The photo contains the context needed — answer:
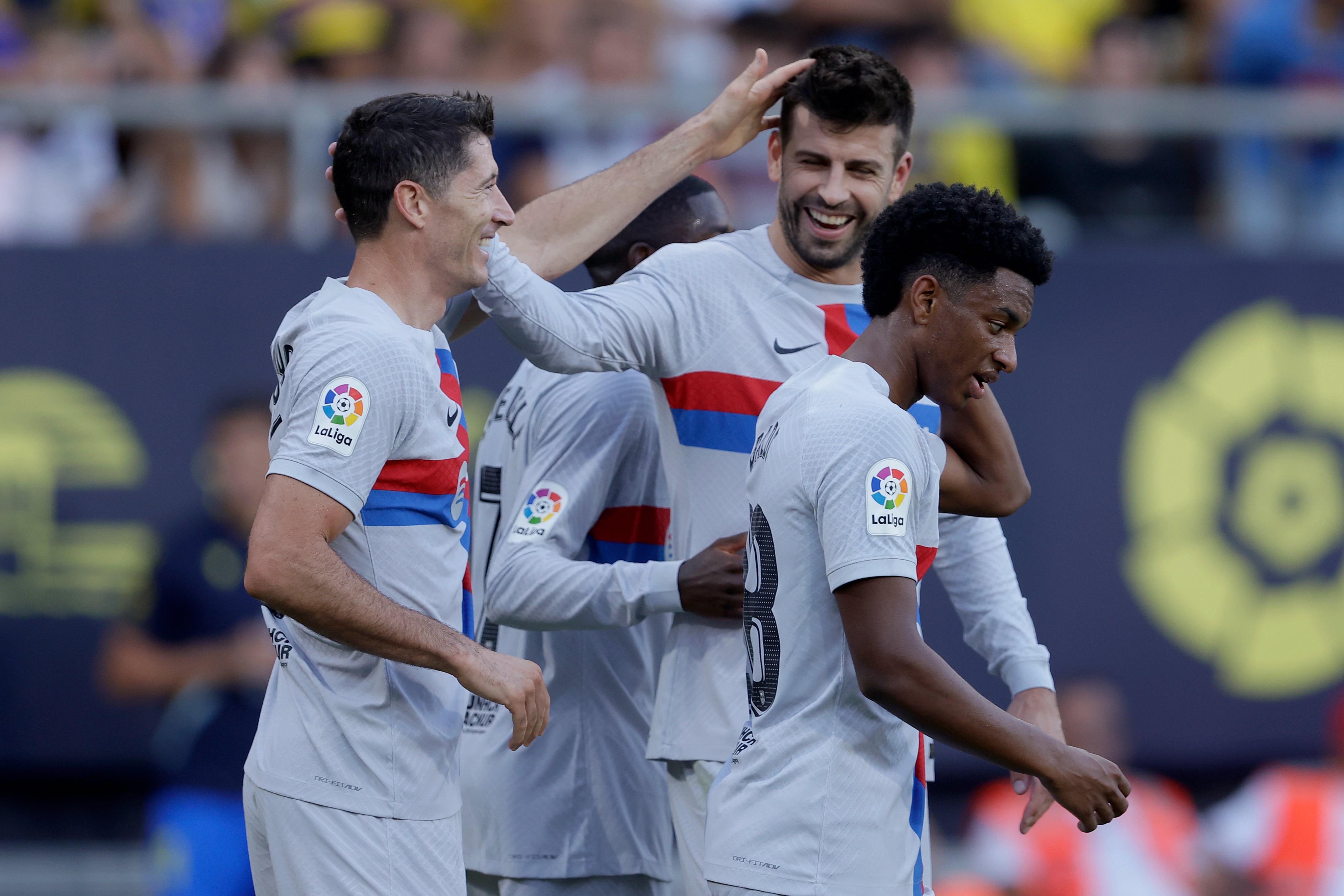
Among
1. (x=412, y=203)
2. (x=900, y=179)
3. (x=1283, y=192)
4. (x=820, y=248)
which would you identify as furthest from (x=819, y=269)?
(x=1283, y=192)

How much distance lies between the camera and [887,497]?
2809 millimetres

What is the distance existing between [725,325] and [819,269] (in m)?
0.26

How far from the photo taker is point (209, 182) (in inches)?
282

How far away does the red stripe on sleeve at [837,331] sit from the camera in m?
3.73

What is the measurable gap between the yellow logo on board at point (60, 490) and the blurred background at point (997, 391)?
0.04ft

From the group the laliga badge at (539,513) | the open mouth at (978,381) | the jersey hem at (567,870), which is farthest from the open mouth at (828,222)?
the jersey hem at (567,870)

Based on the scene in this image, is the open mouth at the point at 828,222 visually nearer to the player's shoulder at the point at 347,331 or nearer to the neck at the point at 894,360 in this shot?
the neck at the point at 894,360

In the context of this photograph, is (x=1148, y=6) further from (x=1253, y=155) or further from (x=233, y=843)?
(x=233, y=843)

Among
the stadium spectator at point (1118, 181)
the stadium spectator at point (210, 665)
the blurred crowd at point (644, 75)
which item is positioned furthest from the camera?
the stadium spectator at point (1118, 181)

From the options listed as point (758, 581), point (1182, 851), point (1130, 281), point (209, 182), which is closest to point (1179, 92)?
point (1130, 281)

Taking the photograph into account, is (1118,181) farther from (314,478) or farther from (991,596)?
(314,478)

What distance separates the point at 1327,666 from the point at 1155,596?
86 centimetres

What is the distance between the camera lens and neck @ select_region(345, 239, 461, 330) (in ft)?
10.4

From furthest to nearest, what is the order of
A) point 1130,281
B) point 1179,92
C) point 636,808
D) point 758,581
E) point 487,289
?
point 1179,92 < point 1130,281 < point 636,808 < point 487,289 < point 758,581
